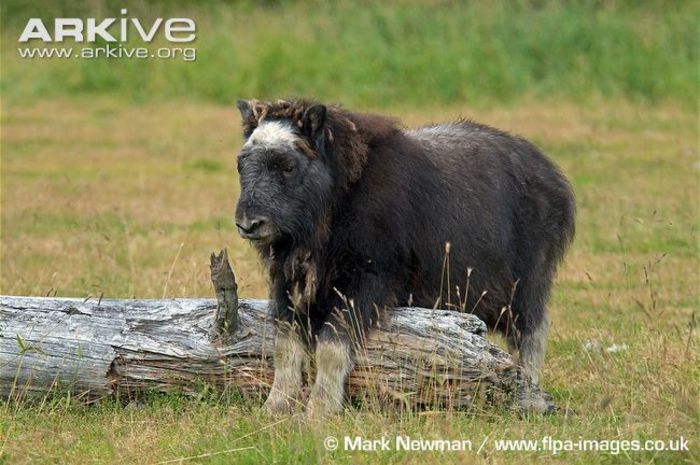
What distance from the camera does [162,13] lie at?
27266 mm

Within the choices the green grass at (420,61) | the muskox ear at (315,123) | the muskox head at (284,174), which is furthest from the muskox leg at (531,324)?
the green grass at (420,61)

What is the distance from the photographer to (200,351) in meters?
7.83

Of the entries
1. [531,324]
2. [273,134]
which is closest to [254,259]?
[531,324]

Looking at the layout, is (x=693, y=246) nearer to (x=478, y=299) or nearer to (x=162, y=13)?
(x=478, y=299)

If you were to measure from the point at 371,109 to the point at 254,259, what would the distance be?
32.0ft

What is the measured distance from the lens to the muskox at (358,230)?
764 cm

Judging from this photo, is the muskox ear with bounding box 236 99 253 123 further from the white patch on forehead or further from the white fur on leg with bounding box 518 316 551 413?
the white fur on leg with bounding box 518 316 551 413

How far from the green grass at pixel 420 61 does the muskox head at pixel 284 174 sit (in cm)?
1424

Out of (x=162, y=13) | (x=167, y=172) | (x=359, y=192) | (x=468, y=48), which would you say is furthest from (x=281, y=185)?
(x=162, y=13)

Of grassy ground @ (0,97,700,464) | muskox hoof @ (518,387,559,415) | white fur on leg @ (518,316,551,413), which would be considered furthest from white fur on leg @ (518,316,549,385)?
muskox hoof @ (518,387,559,415)

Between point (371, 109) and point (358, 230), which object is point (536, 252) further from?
point (371, 109)

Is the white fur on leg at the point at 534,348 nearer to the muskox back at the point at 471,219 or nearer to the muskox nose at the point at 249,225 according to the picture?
the muskox back at the point at 471,219

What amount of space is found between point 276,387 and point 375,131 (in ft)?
5.77

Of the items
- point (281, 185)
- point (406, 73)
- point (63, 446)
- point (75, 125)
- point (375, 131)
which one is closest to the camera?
point (63, 446)
